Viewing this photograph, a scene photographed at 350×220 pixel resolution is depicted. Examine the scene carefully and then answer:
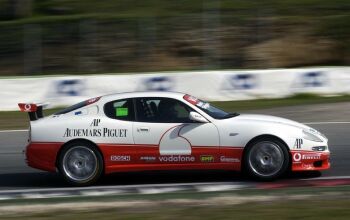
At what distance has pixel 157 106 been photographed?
998cm

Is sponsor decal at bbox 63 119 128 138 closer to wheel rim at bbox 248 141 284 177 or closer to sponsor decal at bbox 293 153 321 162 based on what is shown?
wheel rim at bbox 248 141 284 177

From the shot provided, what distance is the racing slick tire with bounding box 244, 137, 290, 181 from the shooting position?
31.6 feet

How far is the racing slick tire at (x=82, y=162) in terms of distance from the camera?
32.4ft

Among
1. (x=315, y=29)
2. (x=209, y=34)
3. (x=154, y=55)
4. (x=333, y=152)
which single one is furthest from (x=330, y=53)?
(x=333, y=152)

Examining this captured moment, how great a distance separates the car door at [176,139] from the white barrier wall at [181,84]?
376 inches

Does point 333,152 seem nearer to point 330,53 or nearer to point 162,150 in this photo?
point 162,150

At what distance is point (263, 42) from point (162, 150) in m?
16.7

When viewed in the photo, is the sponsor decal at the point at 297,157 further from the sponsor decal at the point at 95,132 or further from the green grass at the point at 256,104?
the green grass at the point at 256,104

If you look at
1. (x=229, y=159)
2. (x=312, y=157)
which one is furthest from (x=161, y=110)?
(x=312, y=157)

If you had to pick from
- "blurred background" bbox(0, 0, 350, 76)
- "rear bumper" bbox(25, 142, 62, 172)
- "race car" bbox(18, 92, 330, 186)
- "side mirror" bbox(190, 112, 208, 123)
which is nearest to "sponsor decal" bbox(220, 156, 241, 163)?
"race car" bbox(18, 92, 330, 186)

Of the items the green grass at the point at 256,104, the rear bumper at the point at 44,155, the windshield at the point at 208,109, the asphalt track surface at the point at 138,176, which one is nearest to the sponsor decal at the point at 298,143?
the asphalt track surface at the point at 138,176

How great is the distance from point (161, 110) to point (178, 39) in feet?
56.3

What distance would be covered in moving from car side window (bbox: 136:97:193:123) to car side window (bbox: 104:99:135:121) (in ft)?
0.32

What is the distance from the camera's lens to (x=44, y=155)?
9.93 meters
